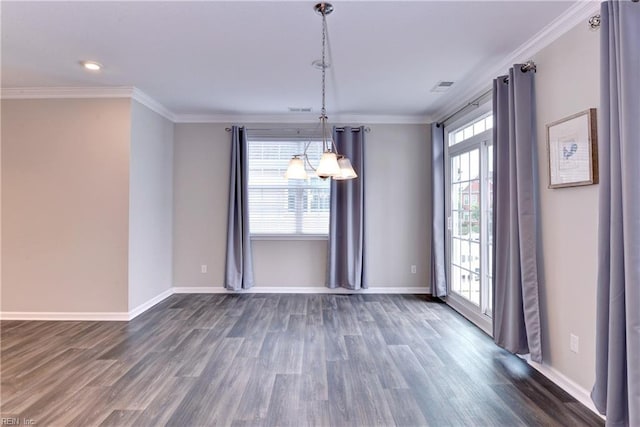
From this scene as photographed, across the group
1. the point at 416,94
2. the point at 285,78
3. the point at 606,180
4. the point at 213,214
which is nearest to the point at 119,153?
the point at 213,214

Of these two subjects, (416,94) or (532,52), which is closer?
(532,52)

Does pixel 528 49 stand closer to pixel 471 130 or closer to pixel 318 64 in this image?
pixel 471 130

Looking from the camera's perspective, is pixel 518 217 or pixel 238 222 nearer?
pixel 518 217

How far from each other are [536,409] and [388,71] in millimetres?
3046

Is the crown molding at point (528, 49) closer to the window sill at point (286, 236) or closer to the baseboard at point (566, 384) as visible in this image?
the baseboard at point (566, 384)

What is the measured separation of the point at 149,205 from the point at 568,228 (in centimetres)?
445

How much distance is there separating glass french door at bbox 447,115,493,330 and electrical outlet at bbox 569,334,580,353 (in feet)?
3.39

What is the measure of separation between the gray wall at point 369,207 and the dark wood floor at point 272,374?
106cm

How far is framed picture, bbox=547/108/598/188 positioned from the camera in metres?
2.04

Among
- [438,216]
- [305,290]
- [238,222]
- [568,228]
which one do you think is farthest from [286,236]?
[568,228]

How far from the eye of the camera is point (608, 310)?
1820 mm

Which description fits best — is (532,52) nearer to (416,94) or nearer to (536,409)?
(416,94)

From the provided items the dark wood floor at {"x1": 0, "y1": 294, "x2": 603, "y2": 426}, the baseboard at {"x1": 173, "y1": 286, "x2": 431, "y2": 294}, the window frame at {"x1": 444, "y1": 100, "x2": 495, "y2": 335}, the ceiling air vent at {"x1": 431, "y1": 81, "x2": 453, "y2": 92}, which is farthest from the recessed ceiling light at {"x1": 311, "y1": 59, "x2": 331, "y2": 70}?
the baseboard at {"x1": 173, "y1": 286, "x2": 431, "y2": 294}

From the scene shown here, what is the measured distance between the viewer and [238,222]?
4719mm
